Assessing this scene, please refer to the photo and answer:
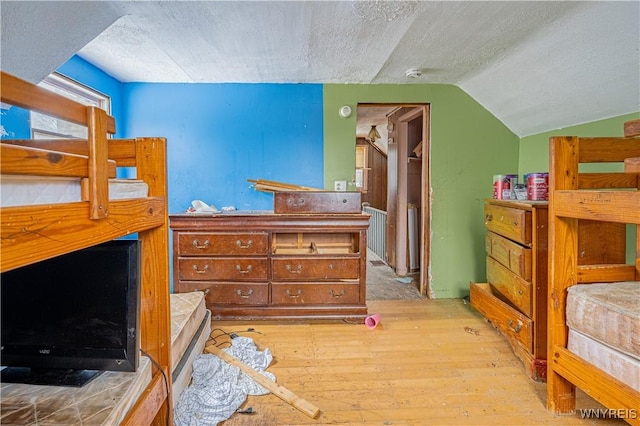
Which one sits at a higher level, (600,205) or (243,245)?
(600,205)

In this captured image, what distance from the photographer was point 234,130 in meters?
2.95

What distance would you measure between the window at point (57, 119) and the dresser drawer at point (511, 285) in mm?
2697

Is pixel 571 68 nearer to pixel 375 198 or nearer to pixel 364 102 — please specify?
pixel 364 102

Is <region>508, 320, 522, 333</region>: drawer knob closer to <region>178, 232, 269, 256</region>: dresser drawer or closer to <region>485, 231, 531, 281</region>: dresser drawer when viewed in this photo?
<region>485, 231, 531, 281</region>: dresser drawer

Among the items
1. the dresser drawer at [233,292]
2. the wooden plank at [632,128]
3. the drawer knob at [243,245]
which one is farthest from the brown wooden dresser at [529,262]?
the drawer knob at [243,245]

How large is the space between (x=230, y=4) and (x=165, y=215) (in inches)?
50.6

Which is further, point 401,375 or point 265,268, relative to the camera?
point 265,268

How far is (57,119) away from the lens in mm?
2023

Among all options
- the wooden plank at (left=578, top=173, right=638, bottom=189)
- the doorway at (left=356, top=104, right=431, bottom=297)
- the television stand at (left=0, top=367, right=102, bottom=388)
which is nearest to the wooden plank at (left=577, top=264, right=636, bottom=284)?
the wooden plank at (left=578, top=173, right=638, bottom=189)

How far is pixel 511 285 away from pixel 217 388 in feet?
5.86

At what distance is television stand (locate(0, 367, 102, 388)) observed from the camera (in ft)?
3.15

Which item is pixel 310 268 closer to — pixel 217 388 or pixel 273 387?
pixel 273 387

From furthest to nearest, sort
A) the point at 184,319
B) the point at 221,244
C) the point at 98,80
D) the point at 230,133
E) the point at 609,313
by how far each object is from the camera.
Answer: the point at 230,133 → the point at 98,80 → the point at 221,244 → the point at 184,319 → the point at 609,313

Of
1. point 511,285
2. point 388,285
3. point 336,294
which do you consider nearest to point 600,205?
point 511,285
